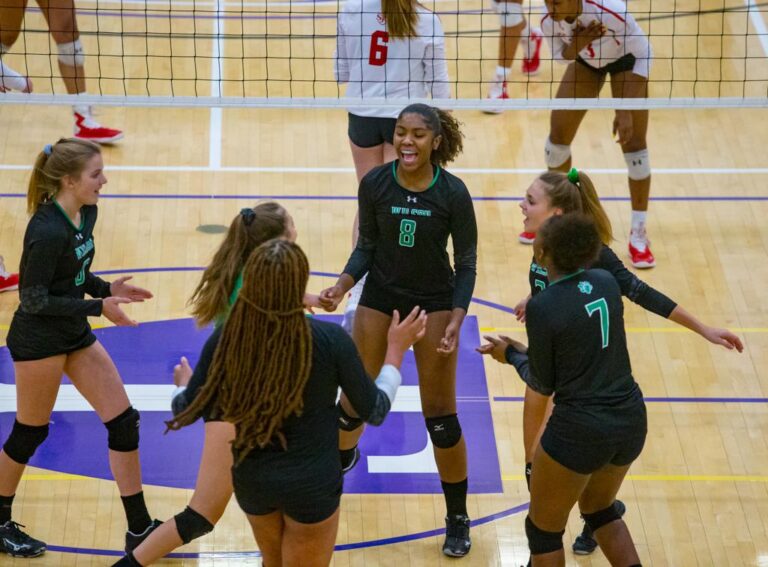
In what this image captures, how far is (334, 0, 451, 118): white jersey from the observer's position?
7031mm

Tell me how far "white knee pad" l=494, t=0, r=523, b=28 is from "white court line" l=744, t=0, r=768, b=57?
7.85 ft

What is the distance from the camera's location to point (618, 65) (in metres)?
7.99

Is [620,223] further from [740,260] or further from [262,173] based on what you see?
[262,173]

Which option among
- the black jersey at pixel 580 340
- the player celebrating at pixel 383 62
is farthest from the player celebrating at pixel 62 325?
the player celebrating at pixel 383 62

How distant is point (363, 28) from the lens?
7055 mm

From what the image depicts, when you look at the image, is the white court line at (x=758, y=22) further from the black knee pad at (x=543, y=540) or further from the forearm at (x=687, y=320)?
the black knee pad at (x=543, y=540)

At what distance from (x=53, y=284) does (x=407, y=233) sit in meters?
1.54

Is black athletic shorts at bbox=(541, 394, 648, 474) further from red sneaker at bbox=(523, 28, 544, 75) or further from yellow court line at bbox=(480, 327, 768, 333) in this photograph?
red sneaker at bbox=(523, 28, 544, 75)

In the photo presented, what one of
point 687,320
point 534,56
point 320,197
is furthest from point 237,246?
point 534,56

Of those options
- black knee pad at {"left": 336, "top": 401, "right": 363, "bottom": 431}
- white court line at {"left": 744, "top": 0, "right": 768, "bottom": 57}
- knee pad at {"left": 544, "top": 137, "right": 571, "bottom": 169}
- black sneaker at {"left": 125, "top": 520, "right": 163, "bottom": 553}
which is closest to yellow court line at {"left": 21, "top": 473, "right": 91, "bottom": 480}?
black sneaker at {"left": 125, "top": 520, "right": 163, "bottom": 553}

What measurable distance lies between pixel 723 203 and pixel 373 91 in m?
3.21

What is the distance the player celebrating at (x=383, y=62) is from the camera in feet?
22.9

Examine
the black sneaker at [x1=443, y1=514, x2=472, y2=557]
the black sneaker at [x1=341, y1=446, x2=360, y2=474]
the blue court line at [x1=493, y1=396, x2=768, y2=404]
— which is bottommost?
the black sneaker at [x1=443, y1=514, x2=472, y2=557]

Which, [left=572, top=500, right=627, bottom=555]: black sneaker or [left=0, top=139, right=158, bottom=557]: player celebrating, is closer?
[left=0, top=139, right=158, bottom=557]: player celebrating
